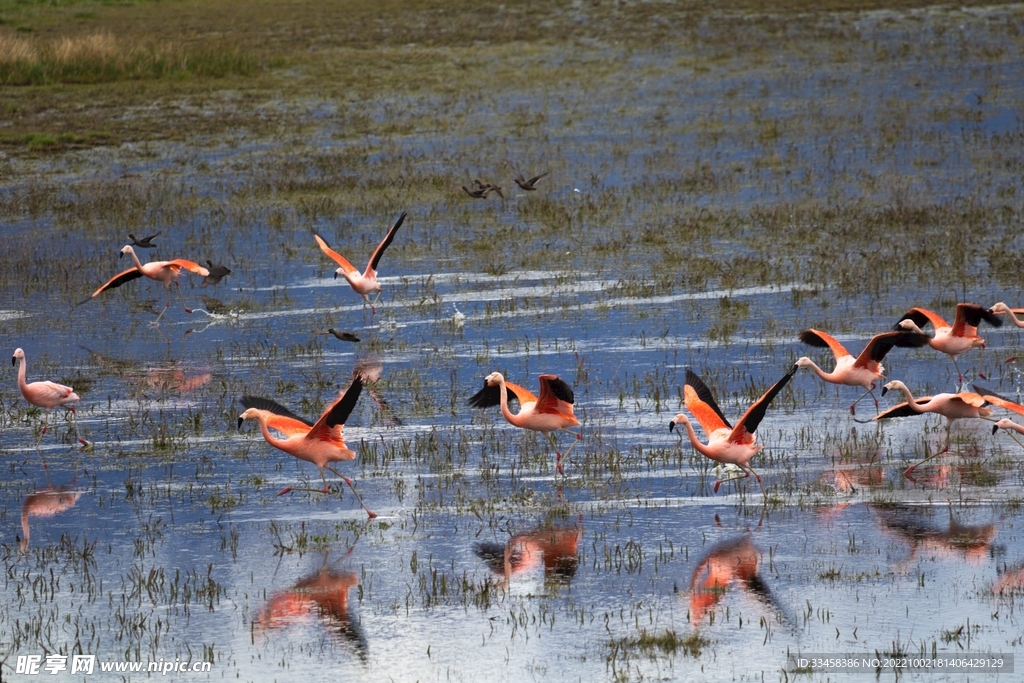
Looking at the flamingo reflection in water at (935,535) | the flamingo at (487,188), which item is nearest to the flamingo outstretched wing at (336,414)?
the flamingo reflection in water at (935,535)

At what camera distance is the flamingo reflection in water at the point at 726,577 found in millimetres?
7805

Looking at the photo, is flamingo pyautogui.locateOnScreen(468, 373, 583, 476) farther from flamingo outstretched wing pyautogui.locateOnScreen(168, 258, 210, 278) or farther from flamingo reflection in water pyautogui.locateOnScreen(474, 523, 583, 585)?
flamingo outstretched wing pyautogui.locateOnScreen(168, 258, 210, 278)

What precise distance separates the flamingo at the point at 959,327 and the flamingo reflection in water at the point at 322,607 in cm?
568

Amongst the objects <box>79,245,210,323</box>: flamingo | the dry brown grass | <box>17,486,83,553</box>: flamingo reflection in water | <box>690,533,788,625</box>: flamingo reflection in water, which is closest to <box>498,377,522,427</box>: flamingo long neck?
<box>690,533,788,625</box>: flamingo reflection in water

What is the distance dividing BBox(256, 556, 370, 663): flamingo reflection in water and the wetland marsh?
26 millimetres

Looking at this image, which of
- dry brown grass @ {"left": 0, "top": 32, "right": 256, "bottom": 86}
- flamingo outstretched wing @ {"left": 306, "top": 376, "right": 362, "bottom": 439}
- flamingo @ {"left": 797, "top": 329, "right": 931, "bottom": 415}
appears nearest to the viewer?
flamingo outstretched wing @ {"left": 306, "top": 376, "right": 362, "bottom": 439}

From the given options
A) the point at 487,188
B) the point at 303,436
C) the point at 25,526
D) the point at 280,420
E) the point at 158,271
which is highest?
the point at 487,188

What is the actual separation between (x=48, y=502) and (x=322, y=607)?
298 cm

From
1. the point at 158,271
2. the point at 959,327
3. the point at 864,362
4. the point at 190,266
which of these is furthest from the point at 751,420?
the point at 158,271

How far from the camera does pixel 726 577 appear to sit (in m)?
8.19

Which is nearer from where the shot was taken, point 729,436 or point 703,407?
point 729,436

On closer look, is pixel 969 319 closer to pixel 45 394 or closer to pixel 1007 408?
pixel 1007 408

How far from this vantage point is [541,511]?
9.39m

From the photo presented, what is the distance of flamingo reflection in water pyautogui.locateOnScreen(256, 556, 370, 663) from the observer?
7621 mm
